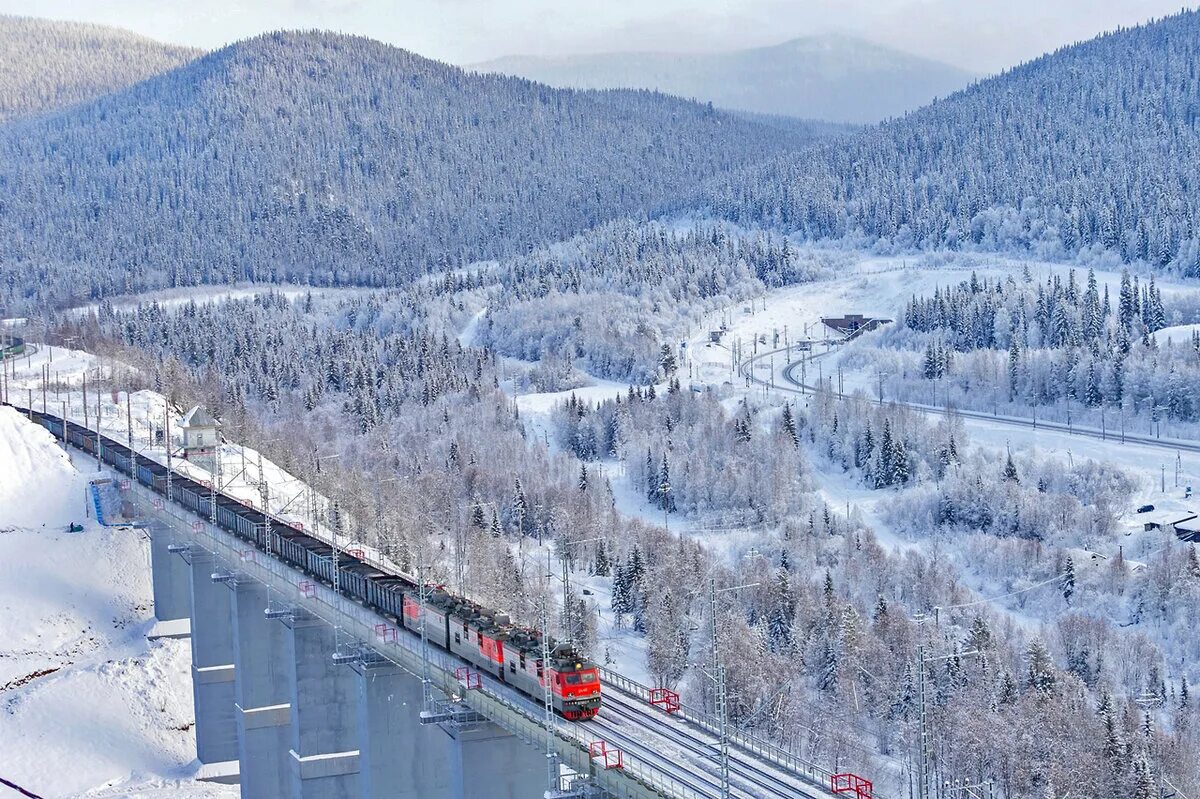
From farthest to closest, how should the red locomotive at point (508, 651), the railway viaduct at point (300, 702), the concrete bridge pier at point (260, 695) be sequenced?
the concrete bridge pier at point (260, 695) < the railway viaduct at point (300, 702) < the red locomotive at point (508, 651)

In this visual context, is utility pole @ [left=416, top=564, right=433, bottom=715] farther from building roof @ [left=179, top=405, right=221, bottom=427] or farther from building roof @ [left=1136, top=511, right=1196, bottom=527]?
building roof @ [left=1136, top=511, right=1196, bottom=527]

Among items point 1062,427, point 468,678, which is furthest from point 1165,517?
point 468,678

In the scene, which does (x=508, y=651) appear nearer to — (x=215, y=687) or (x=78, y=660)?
(x=215, y=687)

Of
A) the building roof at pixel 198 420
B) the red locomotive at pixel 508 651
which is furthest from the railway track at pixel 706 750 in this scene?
the building roof at pixel 198 420

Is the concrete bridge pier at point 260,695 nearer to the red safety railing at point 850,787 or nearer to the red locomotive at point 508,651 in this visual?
the red locomotive at point 508,651

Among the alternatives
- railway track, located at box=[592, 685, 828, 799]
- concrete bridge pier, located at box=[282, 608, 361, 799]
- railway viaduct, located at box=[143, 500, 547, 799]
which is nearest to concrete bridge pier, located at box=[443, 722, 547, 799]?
railway viaduct, located at box=[143, 500, 547, 799]

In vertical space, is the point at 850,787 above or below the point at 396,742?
above

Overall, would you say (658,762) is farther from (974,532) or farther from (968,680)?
(974,532)

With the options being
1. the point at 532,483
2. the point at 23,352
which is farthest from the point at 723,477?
the point at 23,352
